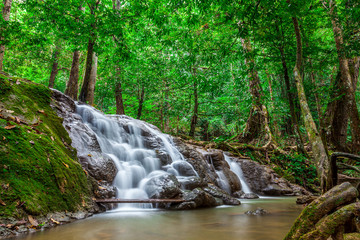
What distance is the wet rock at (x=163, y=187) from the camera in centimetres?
518

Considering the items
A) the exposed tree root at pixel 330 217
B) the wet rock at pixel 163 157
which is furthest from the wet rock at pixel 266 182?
the exposed tree root at pixel 330 217

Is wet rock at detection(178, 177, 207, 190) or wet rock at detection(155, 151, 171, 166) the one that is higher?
wet rock at detection(155, 151, 171, 166)

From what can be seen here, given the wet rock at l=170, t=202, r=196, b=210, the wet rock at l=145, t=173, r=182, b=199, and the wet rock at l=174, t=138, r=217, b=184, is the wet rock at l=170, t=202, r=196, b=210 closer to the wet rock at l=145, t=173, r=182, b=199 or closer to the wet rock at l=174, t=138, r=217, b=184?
the wet rock at l=145, t=173, r=182, b=199

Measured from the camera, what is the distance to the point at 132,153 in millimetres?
7113

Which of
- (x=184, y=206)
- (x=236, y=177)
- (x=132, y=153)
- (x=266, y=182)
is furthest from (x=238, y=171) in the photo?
(x=184, y=206)

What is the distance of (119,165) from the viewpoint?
614 centimetres

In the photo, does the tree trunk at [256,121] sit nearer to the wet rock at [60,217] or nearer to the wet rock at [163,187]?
the wet rock at [163,187]

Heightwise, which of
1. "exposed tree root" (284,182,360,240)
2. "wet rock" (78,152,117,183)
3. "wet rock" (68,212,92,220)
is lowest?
"wet rock" (68,212,92,220)

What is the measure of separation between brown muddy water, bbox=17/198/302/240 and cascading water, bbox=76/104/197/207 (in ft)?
3.47

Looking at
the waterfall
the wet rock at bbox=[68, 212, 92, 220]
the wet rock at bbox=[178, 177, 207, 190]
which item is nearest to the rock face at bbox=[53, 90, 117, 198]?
the wet rock at bbox=[68, 212, 92, 220]

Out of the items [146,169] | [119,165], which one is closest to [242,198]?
[146,169]

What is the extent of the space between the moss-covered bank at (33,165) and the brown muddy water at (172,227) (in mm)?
409

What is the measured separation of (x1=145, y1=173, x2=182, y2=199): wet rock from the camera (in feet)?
17.0

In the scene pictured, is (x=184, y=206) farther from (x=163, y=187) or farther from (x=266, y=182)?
(x=266, y=182)
